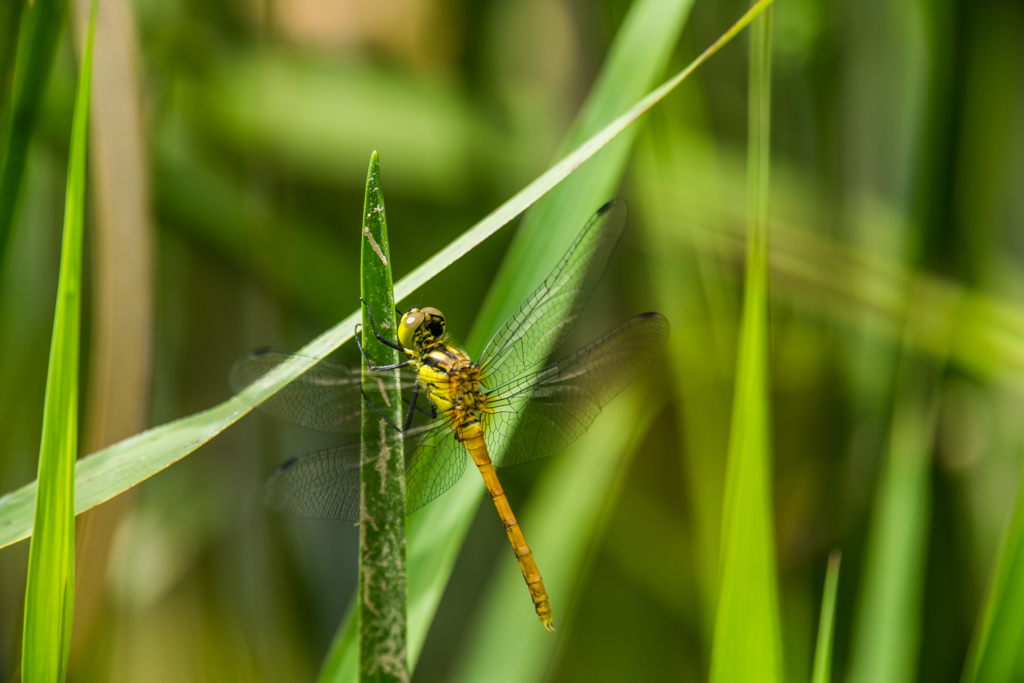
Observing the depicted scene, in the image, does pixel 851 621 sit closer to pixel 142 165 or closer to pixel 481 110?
pixel 481 110

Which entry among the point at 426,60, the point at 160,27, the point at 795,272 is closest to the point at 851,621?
the point at 795,272

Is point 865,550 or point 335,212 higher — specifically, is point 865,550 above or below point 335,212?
below

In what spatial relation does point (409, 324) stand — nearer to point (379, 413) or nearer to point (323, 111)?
point (379, 413)

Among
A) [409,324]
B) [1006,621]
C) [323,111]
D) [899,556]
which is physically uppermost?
[323,111]

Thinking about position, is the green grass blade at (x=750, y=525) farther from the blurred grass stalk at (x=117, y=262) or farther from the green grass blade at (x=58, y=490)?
the blurred grass stalk at (x=117, y=262)

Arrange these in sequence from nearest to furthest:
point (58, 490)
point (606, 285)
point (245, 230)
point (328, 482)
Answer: point (58, 490), point (328, 482), point (245, 230), point (606, 285)

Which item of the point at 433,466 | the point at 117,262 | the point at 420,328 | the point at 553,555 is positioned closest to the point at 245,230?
the point at 117,262

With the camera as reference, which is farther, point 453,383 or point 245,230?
point 245,230
